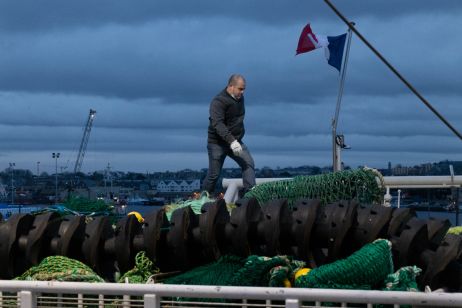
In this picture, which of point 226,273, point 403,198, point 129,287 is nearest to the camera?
point 129,287

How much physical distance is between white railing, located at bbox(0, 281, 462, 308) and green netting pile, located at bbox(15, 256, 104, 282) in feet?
2.07

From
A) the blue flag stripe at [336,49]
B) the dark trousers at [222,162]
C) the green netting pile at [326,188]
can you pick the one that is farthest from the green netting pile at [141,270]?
the blue flag stripe at [336,49]

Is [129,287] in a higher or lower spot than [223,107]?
lower

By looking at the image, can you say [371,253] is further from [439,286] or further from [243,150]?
[243,150]

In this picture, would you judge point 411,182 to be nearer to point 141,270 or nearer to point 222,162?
point 222,162

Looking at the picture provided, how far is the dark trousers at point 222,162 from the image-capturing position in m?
9.82

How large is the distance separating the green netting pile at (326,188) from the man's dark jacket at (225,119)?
163cm

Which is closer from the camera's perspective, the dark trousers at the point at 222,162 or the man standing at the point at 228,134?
the man standing at the point at 228,134

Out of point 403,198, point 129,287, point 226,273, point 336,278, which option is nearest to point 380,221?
point 336,278

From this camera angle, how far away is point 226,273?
5.54 m

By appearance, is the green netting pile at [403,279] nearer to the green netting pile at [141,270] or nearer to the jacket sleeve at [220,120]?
the green netting pile at [141,270]

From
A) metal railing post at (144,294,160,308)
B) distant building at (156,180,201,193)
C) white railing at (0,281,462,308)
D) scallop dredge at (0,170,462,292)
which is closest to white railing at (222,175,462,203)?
distant building at (156,180,201,193)

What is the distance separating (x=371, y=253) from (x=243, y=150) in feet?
15.5

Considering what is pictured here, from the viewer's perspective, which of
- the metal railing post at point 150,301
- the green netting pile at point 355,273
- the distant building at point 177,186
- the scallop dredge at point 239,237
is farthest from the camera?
the distant building at point 177,186
